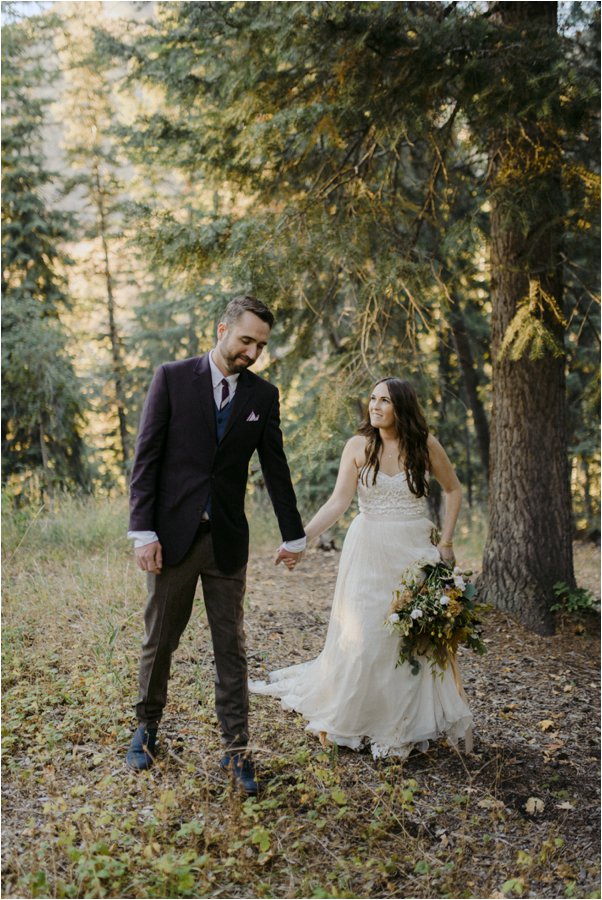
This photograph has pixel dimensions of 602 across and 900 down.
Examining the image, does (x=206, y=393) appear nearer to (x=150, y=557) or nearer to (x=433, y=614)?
(x=150, y=557)

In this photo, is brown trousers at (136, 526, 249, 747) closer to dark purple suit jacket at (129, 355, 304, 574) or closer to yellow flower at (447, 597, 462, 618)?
dark purple suit jacket at (129, 355, 304, 574)

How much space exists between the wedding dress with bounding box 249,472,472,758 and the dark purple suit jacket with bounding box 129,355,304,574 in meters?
1.12

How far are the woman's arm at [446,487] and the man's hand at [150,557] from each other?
189 cm

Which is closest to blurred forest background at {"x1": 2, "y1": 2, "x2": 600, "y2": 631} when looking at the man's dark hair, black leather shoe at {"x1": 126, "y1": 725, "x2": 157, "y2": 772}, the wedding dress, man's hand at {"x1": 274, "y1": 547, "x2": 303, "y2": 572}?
the wedding dress

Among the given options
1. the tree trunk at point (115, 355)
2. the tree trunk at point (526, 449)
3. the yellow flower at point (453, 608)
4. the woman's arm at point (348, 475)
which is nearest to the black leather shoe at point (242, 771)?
the yellow flower at point (453, 608)

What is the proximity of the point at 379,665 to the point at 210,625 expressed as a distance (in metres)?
1.22

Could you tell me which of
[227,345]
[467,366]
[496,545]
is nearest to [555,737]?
[496,545]

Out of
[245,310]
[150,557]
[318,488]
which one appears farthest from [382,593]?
[318,488]

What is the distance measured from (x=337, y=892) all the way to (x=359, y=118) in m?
5.85

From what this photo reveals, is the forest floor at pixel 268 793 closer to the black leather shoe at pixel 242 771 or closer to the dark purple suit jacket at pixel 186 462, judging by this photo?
the black leather shoe at pixel 242 771

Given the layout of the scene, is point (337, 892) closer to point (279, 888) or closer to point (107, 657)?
point (279, 888)

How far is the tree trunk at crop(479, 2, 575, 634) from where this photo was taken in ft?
22.0

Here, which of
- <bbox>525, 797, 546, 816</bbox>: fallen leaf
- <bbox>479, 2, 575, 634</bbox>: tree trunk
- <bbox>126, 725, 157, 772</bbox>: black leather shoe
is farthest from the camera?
<bbox>479, 2, 575, 634</bbox>: tree trunk

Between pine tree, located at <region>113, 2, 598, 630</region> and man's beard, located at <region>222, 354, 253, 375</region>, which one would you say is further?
pine tree, located at <region>113, 2, 598, 630</region>
